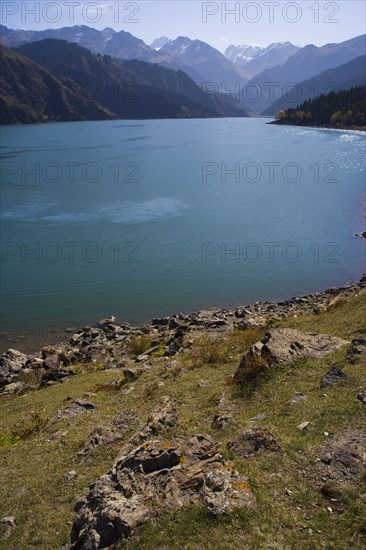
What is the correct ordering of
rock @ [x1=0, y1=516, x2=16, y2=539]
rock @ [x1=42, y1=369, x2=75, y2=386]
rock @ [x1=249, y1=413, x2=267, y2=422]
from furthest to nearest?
rock @ [x1=42, y1=369, x2=75, y2=386], rock @ [x1=249, y1=413, x2=267, y2=422], rock @ [x1=0, y1=516, x2=16, y2=539]

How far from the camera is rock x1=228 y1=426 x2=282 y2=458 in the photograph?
1152 cm

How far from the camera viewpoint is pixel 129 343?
31.3m

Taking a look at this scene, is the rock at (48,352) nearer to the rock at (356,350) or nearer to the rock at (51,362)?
the rock at (51,362)

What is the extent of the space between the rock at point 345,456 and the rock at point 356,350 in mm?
4964

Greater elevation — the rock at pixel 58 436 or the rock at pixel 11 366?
the rock at pixel 58 436

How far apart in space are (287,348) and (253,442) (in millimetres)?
6718

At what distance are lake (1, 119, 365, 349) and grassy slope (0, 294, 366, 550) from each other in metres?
17.8

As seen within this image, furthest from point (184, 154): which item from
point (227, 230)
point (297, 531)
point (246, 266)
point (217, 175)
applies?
point (297, 531)

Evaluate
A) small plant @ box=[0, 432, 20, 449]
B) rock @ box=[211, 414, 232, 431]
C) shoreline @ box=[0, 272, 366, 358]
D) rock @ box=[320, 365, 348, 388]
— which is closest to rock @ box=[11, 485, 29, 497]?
small plant @ box=[0, 432, 20, 449]

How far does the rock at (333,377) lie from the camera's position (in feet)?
48.8

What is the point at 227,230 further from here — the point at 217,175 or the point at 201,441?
the point at 201,441

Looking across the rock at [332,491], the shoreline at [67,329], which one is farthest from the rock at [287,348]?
the shoreline at [67,329]

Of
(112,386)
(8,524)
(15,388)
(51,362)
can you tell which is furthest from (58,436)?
(51,362)

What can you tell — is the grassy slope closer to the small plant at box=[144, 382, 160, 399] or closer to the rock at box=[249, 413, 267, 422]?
the small plant at box=[144, 382, 160, 399]
